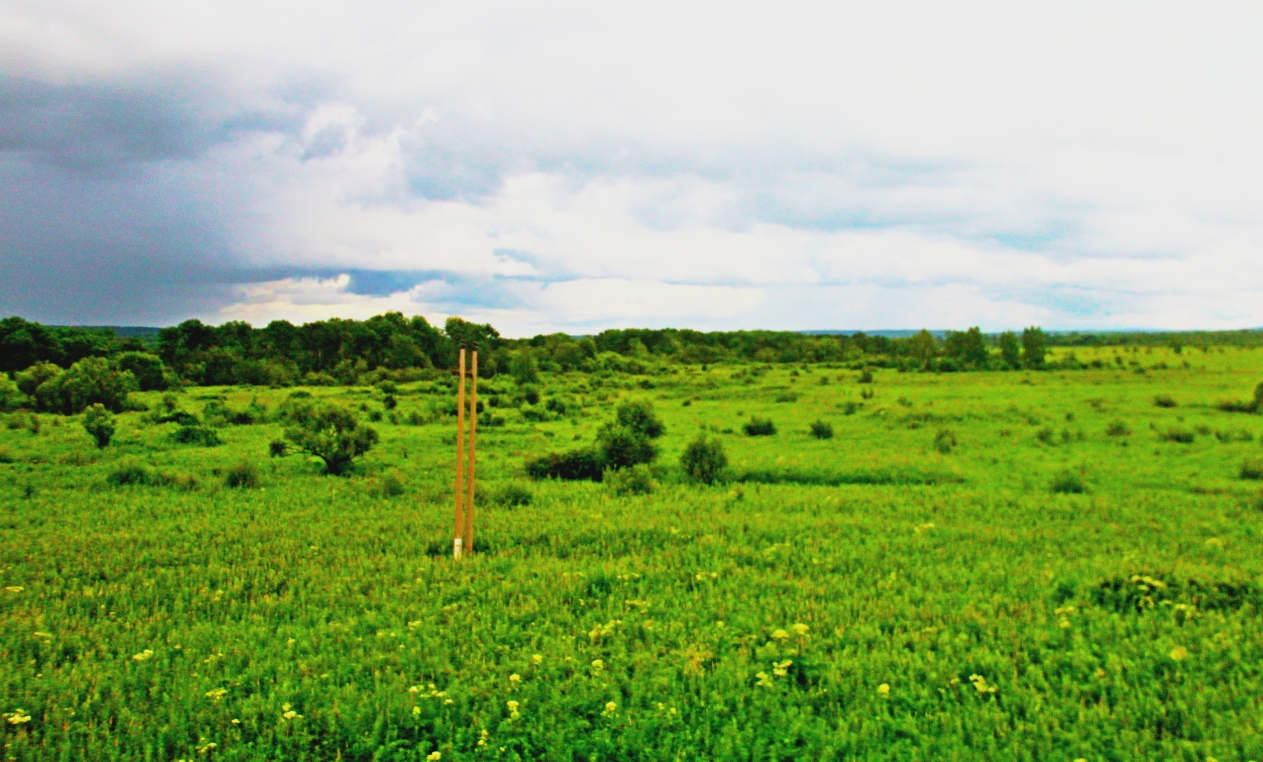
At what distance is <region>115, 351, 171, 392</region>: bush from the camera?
60531mm

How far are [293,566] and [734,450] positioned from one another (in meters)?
17.2

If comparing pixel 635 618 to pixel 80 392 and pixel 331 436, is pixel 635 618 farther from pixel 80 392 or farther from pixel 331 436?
pixel 80 392

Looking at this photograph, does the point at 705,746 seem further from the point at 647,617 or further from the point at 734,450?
the point at 734,450

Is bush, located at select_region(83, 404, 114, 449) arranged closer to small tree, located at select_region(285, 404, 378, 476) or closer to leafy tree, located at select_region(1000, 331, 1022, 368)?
small tree, located at select_region(285, 404, 378, 476)

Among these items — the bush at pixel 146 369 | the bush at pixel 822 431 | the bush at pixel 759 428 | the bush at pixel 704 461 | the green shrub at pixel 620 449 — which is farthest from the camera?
the bush at pixel 146 369

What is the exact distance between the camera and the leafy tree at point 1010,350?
276 ft

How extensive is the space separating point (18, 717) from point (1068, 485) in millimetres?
20483

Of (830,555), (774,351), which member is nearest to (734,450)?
(830,555)

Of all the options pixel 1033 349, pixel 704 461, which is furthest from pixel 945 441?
pixel 1033 349

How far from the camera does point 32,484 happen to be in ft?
61.9

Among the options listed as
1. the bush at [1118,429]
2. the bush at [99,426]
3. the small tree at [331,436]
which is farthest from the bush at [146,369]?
the bush at [1118,429]

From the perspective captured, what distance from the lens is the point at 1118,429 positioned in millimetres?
30359

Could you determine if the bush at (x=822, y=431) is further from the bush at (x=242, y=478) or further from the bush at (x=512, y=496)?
the bush at (x=242, y=478)

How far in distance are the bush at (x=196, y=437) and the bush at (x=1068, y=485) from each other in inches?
1095
